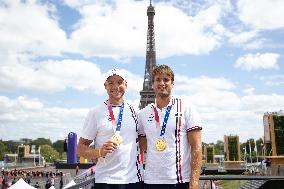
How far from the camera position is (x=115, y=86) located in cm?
388

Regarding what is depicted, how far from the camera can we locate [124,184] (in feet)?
12.1

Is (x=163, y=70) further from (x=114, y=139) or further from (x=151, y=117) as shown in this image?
(x=114, y=139)

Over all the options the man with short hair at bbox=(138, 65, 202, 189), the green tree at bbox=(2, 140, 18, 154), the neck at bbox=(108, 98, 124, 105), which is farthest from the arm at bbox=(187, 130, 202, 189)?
the green tree at bbox=(2, 140, 18, 154)

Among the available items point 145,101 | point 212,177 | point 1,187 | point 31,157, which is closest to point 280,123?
point 1,187

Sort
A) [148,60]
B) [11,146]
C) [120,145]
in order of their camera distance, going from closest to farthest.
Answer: [120,145]
[148,60]
[11,146]

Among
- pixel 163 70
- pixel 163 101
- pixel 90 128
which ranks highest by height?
pixel 163 70

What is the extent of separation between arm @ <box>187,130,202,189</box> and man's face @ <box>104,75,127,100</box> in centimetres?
82

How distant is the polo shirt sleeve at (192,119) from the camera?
361cm

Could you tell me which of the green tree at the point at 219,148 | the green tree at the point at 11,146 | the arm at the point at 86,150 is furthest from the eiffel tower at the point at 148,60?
the green tree at the point at 11,146

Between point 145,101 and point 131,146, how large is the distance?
6843cm

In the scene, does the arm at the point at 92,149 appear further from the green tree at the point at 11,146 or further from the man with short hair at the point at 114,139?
the green tree at the point at 11,146

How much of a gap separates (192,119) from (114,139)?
0.77m

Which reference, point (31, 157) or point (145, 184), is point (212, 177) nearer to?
point (145, 184)

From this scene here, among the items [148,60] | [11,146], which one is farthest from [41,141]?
[148,60]
